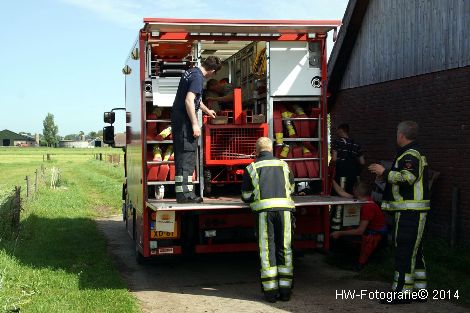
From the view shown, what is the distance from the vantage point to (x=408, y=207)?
720 cm

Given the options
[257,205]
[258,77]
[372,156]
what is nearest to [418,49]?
[372,156]

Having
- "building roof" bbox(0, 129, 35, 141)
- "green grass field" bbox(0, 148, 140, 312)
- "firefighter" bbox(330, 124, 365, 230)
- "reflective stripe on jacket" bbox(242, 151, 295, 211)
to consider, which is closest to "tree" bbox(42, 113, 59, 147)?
"building roof" bbox(0, 129, 35, 141)

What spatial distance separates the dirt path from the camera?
701cm

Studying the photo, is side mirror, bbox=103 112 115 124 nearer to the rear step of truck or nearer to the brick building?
the rear step of truck

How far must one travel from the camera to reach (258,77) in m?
9.20

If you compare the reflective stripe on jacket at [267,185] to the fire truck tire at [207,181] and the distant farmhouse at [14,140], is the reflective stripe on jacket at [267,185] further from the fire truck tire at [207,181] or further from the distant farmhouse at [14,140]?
the distant farmhouse at [14,140]

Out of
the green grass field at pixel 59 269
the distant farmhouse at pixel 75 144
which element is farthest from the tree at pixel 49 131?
the green grass field at pixel 59 269

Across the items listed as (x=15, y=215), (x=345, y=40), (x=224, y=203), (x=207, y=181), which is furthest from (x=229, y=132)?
(x=345, y=40)

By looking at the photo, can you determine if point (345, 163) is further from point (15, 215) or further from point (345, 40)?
point (15, 215)

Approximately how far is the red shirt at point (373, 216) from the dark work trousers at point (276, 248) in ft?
5.99

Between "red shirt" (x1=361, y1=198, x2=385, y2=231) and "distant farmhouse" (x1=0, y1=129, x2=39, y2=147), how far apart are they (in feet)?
557

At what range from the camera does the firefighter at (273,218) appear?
7266mm

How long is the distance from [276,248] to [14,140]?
6932 inches

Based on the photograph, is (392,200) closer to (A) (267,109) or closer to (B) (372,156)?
(A) (267,109)
